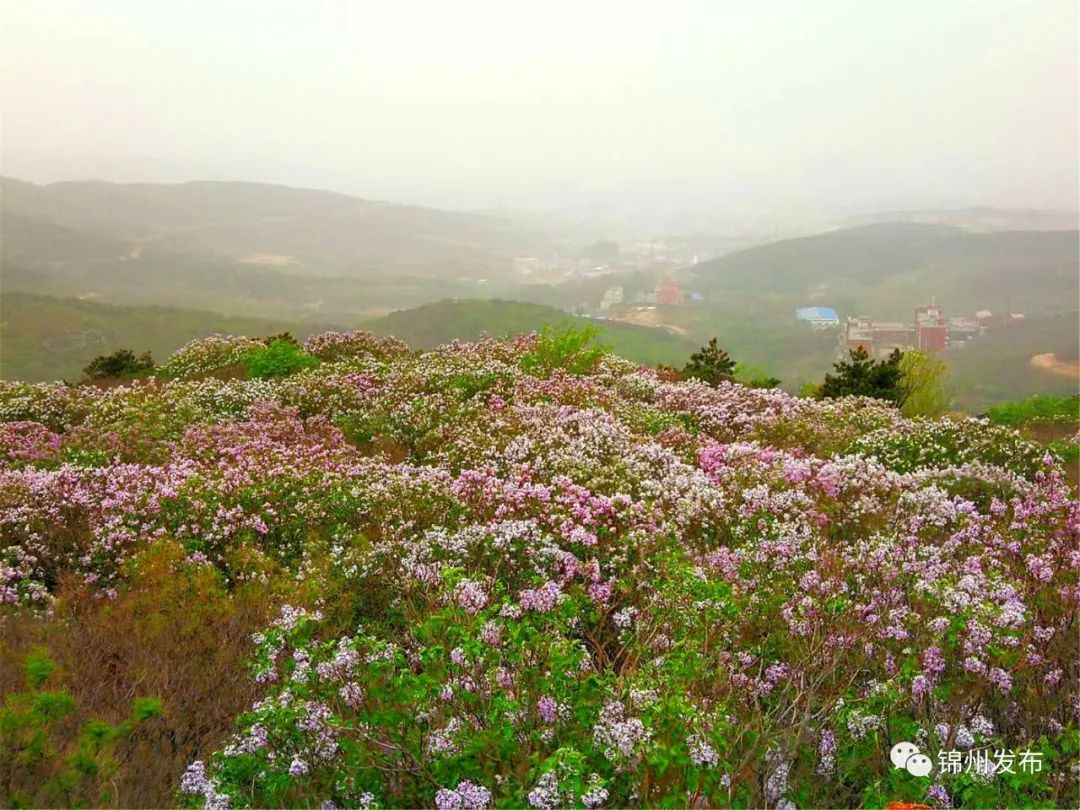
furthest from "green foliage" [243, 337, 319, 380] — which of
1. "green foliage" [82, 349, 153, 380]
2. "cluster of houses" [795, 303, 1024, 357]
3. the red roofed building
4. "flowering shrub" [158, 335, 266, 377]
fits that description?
the red roofed building

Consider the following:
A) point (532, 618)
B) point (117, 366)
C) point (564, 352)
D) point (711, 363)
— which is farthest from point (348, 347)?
point (532, 618)

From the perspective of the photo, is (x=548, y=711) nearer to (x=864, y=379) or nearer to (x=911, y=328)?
(x=864, y=379)

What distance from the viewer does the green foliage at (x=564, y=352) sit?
1961 cm

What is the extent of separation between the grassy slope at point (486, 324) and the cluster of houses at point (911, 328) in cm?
2082

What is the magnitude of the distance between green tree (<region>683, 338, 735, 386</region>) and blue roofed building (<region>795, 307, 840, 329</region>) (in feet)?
370

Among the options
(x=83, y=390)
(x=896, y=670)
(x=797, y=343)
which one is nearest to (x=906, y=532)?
(x=896, y=670)

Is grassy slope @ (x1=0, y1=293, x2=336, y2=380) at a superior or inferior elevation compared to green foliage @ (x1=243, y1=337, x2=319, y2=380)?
inferior

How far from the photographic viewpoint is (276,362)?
2298 centimetres

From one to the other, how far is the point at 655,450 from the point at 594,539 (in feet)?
11.8

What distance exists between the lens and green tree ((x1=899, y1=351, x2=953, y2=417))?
22.3 m

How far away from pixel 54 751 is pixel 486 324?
8705 centimetres

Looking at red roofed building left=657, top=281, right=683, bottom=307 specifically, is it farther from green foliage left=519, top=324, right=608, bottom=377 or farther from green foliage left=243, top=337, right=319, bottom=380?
green foliage left=519, top=324, right=608, bottom=377

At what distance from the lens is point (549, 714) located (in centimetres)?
412

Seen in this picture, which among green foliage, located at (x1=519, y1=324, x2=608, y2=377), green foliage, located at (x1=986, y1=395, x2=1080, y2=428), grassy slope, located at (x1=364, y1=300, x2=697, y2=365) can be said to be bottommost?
grassy slope, located at (x1=364, y1=300, x2=697, y2=365)
